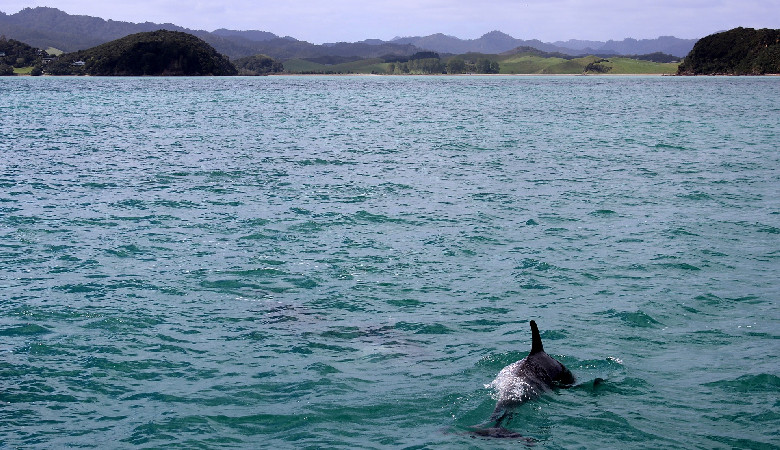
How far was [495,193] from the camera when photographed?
114ft

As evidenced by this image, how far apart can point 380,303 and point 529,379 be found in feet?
20.5

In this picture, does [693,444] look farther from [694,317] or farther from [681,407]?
[694,317]

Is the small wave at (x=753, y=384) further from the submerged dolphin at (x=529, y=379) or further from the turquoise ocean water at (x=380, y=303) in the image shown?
the submerged dolphin at (x=529, y=379)

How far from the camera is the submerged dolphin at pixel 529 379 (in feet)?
41.8

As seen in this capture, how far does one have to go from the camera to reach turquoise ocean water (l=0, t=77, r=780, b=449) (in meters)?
12.5

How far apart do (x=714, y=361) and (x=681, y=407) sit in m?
2.57

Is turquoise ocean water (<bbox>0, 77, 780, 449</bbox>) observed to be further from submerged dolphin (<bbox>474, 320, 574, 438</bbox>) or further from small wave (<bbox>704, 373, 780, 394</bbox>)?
submerged dolphin (<bbox>474, 320, 574, 438</bbox>)

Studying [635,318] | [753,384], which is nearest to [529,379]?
[753,384]

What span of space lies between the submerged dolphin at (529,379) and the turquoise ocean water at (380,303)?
269mm

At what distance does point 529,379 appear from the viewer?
43.4 feet

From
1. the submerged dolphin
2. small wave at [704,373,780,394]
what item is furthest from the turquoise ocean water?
the submerged dolphin

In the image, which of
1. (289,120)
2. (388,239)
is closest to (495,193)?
(388,239)

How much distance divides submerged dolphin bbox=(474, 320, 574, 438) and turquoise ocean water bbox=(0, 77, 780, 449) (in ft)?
0.88

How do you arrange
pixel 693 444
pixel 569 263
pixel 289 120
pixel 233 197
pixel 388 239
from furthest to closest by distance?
pixel 289 120
pixel 233 197
pixel 388 239
pixel 569 263
pixel 693 444
